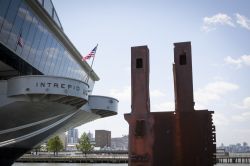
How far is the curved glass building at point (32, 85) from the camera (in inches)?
1160

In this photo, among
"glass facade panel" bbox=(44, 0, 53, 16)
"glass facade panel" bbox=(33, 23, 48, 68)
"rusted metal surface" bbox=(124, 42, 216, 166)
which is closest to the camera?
"rusted metal surface" bbox=(124, 42, 216, 166)

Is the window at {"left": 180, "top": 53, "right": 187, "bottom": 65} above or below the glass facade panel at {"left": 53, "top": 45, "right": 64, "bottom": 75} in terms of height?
below

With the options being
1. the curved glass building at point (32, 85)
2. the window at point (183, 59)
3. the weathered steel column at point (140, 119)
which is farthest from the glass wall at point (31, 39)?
the window at point (183, 59)

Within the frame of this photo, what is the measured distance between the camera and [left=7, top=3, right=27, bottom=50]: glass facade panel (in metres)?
32.8

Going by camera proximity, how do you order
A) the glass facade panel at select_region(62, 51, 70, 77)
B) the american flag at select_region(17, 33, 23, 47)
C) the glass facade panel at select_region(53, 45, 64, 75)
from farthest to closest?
the glass facade panel at select_region(62, 51, 70, 77), the glass facade panel at select_region(53, 45, 64, 75), the american flag at select_region(17, 33, 23, 47)

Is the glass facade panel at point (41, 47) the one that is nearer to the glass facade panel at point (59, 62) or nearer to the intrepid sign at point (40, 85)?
the glass facade panel at point (59, 62)

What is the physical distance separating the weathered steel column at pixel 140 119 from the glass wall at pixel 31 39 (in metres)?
17.1

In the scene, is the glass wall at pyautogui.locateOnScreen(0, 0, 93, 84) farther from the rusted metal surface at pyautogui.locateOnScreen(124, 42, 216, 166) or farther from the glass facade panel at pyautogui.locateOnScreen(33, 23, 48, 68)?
the rusted metal surface at pyautogui.locateOnScreen(124, 42, 216, 166)

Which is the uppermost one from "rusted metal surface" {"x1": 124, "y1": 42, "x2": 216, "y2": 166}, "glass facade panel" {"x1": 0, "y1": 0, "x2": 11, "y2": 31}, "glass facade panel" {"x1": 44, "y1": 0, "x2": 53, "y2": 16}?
"glass facade panel" {"x1": 44, "y1": 0, "x2": 53, "y2": 16}

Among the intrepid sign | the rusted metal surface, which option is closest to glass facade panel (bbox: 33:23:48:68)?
the intrepid sign

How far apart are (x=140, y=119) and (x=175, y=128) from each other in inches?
81.7

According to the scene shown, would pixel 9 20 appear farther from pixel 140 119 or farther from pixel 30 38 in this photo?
pixel 140 119

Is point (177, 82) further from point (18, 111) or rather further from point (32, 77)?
point (18, 111)

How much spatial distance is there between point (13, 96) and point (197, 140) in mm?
18214
